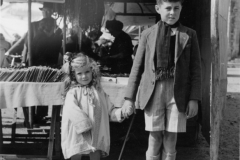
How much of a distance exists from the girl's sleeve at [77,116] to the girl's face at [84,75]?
174 millimetres

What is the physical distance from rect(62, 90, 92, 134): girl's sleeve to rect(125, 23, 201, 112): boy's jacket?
0.42 metres

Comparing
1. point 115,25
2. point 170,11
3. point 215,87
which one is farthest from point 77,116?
point 115,25

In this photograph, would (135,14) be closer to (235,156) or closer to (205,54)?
(205,54)

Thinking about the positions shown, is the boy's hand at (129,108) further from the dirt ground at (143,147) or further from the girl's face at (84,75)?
the dirt ground at (143,147)

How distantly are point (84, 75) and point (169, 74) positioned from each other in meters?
0.77

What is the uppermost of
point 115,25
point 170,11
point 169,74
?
point 115,25

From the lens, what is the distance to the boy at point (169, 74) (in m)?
2.84

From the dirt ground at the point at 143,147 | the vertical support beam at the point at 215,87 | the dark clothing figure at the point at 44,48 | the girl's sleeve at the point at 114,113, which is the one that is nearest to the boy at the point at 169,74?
the girl's sleeve at the point at 114,113

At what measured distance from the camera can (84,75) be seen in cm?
308

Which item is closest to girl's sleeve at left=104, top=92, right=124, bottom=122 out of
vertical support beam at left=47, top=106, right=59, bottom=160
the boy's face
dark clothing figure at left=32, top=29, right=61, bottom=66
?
vertical support beam at left=47, top=106, right=59, bottom=160

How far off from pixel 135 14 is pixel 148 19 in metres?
0.35

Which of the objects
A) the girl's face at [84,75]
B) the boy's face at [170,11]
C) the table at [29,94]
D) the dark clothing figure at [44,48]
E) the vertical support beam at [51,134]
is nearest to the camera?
the boy's face at [170,11]

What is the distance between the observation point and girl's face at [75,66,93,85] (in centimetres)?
309

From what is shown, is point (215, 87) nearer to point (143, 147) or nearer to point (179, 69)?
point (179, 69)
